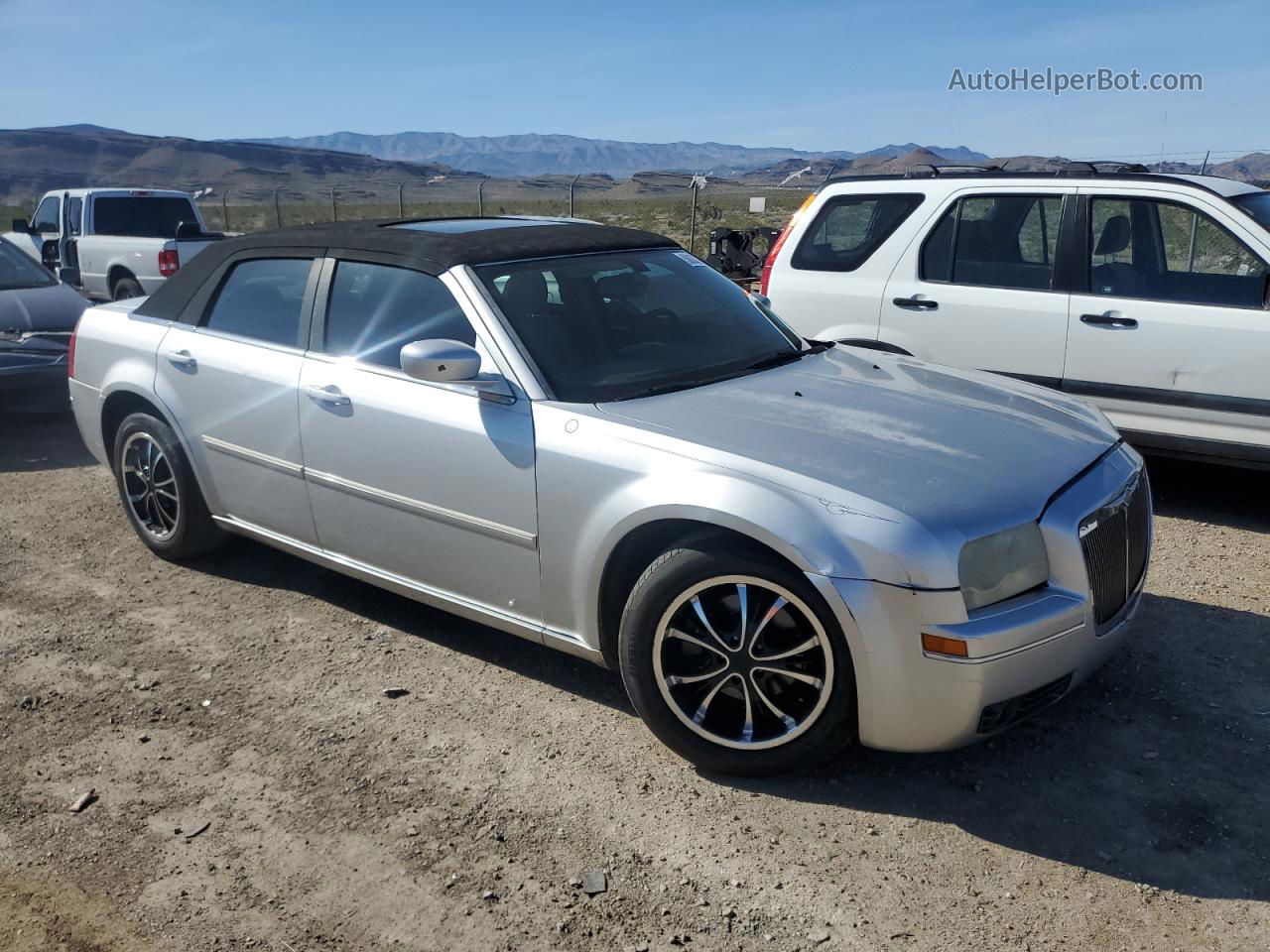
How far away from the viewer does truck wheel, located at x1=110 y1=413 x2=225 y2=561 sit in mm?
4898

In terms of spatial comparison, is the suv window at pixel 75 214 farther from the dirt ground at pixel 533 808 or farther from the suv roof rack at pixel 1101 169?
the suv roof rack at pixel 1101 169

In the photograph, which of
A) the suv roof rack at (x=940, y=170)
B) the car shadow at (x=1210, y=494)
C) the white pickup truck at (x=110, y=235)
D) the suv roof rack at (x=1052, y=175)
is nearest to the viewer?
the car shadow at (x=1210, y=494)

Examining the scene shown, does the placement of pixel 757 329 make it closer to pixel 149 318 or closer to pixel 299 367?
pixel 299 367

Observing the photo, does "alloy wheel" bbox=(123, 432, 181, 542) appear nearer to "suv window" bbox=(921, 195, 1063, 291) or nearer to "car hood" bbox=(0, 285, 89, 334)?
"car hood" bbox=(0, 285, 89, 334)

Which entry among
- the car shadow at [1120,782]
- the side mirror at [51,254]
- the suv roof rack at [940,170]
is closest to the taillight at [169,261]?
the side mirror at [51,254]

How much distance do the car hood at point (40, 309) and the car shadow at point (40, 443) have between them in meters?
0.72

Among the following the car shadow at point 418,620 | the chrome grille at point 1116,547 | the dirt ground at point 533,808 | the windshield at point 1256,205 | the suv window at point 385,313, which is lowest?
the dirt ground at point 533,808

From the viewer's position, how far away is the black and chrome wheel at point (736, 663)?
3.09 m

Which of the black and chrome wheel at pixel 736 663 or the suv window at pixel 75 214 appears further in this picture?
the suv window at pixel 75 214

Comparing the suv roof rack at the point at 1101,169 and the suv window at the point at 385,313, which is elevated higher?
the suv roof rack at the point at 1101,169

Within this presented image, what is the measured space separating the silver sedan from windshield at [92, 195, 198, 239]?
411 inches

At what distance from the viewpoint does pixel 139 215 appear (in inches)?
561

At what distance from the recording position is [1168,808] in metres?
3.17

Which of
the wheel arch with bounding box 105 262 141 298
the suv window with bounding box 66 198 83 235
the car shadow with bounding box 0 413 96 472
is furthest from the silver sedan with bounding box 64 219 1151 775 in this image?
the suv window with bounding box 66 198 83 235
